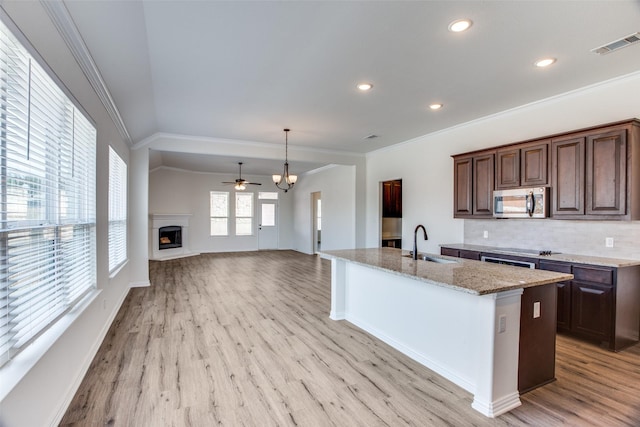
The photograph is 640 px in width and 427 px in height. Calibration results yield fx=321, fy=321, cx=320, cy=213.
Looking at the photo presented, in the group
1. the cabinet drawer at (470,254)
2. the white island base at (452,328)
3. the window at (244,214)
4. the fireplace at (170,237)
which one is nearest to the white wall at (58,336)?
the white island base at (452,328)

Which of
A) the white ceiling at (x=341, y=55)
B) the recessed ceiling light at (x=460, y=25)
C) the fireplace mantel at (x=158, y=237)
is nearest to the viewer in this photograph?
the white ceiling at (x=341, y=55)

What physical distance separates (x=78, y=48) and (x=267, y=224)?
9394 mm

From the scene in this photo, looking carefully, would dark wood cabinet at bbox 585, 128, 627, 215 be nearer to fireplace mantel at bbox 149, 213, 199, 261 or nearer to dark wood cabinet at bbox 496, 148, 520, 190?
dark wood cabinet at bbox 496, 148, 520, 190

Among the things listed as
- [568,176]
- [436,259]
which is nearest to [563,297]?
[568,176]

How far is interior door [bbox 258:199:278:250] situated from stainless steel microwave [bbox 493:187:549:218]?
8456 millimetres

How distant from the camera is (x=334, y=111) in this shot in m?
4.55

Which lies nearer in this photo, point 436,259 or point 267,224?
point 436,259

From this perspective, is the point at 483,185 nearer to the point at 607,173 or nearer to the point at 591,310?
the point at 607,173

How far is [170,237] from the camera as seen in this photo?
1001 cm

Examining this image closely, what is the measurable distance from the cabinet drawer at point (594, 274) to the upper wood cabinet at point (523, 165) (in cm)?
105

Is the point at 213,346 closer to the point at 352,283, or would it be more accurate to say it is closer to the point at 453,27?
the point at 352,283

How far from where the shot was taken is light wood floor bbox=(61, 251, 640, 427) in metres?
2.17

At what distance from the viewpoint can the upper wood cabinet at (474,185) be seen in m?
4.49

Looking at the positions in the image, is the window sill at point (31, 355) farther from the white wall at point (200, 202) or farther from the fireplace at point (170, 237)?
the white wall at point (200, 202)
